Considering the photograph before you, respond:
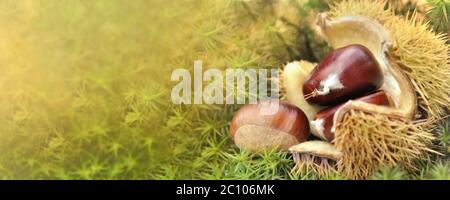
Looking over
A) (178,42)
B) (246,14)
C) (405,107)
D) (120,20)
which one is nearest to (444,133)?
(405,107)

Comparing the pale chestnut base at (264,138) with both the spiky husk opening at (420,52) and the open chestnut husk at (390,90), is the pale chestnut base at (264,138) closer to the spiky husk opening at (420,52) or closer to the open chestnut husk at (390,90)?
the open chestnut husk at (390,90)

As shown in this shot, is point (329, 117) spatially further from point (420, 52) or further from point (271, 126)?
point (420, 52)

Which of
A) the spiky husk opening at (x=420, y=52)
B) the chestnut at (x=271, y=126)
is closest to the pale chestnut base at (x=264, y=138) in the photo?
the chestnut at (x=271, y=126)

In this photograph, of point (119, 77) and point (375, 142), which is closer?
point (375, 142)

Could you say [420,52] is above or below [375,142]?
above

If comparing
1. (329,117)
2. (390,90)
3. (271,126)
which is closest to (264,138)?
(271,126)

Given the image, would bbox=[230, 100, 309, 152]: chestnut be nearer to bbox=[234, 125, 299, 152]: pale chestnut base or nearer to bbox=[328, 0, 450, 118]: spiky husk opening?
bbox=[234, 125, 299, 152]: pale chestnut base
